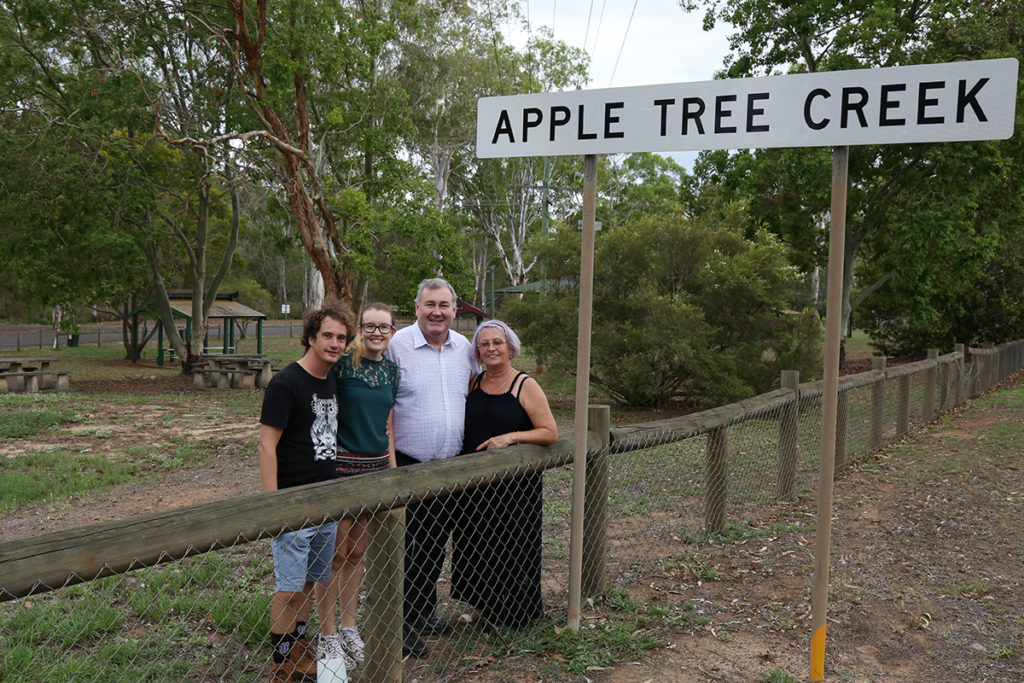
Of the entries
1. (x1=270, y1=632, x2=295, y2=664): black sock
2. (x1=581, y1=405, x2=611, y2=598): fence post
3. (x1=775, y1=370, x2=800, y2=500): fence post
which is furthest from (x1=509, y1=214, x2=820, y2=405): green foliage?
(x1=270, y1=632, x2=295, y2=664): black sock

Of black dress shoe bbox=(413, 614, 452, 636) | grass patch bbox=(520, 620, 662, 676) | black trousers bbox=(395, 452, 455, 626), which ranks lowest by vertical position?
grass patch bbox=(520, 620, 662, 676)

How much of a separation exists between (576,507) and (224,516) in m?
1.79

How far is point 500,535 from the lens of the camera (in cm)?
406

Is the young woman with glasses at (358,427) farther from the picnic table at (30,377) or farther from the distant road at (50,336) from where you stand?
the distant road at (50,336)

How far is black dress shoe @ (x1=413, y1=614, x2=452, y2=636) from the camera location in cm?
395

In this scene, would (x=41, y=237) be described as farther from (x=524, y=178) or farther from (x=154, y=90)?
(x=524, y=178)

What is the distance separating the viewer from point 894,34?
18.5 metres

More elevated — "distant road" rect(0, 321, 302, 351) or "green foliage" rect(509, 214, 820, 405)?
"green foliage" rect(509, 214, 820, 405)

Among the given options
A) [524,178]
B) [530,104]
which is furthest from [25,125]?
[524,178]

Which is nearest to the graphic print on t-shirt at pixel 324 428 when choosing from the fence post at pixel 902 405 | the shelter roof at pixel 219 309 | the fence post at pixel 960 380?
the fence post at pixel 902 405

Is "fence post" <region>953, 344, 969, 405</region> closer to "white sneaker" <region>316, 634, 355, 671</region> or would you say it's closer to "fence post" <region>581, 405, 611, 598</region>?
"fence post" <region>581, 405, 611, 598</region>

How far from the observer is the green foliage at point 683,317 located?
1362 cm

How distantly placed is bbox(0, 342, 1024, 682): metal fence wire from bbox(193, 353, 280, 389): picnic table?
47.0ft

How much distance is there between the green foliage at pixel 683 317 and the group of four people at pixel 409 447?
32.2ft
